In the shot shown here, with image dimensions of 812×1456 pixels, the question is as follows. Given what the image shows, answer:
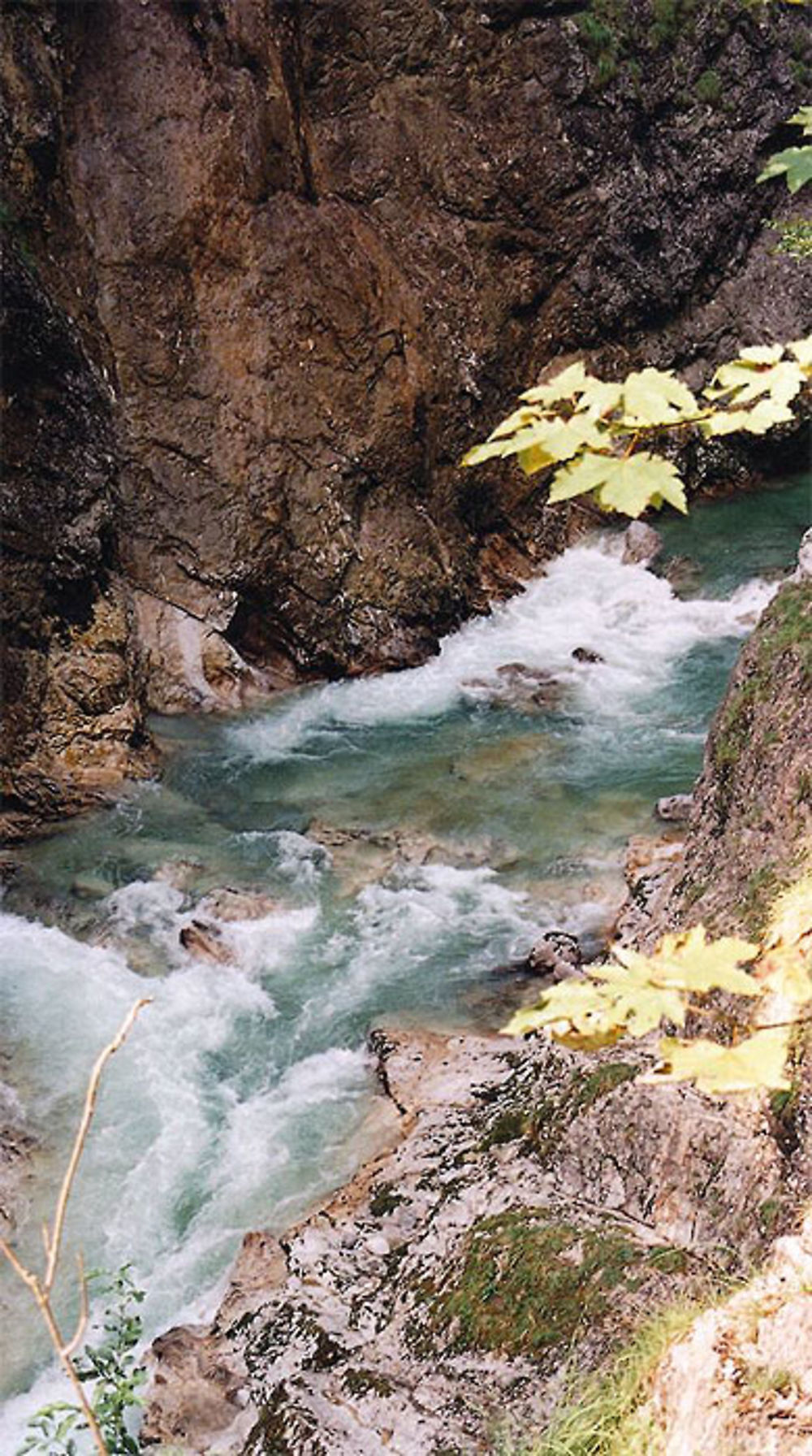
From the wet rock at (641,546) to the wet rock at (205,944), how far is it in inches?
302

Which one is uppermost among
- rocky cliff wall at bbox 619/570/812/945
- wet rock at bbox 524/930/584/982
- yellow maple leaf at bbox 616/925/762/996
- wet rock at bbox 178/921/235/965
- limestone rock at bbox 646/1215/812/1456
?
yellow maple leaf at bbox 616/925/762/996

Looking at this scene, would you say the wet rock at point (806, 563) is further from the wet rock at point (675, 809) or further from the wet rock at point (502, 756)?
the wet rock at point (502, 756)

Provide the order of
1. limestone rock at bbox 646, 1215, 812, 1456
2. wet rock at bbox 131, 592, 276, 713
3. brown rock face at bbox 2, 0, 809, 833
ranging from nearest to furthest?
limestone rock at bbox 646, 1215, 812, 1456, brown rock face at bbox 2, 0, 809, 833, wet rock at bbox 131, 592, 276, 713

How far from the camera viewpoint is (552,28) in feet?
48.3

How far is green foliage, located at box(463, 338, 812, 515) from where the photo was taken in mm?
1760

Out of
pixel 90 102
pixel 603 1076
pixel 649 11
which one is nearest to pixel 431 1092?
pixel 603 1076

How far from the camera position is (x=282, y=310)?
1269 centimetres

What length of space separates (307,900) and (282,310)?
617cm

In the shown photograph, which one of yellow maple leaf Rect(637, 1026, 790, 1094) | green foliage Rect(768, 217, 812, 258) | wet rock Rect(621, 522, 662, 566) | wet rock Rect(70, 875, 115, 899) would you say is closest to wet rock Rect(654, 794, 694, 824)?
green foliage Rect(768, 217, 812, 258)

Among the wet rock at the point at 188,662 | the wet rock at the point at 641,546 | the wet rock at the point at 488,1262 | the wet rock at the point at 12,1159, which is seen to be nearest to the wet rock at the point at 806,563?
the wet rock at the point at 488,1262

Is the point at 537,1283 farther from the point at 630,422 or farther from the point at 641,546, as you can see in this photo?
the point at 641,546

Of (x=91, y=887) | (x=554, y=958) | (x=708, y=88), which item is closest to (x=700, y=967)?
(x=554, y=958)

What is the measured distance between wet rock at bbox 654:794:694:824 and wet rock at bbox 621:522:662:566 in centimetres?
558

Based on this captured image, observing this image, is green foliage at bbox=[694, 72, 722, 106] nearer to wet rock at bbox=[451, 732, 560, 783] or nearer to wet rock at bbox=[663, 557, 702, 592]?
wet rock at bbox=[663, 557, 702, 592]
